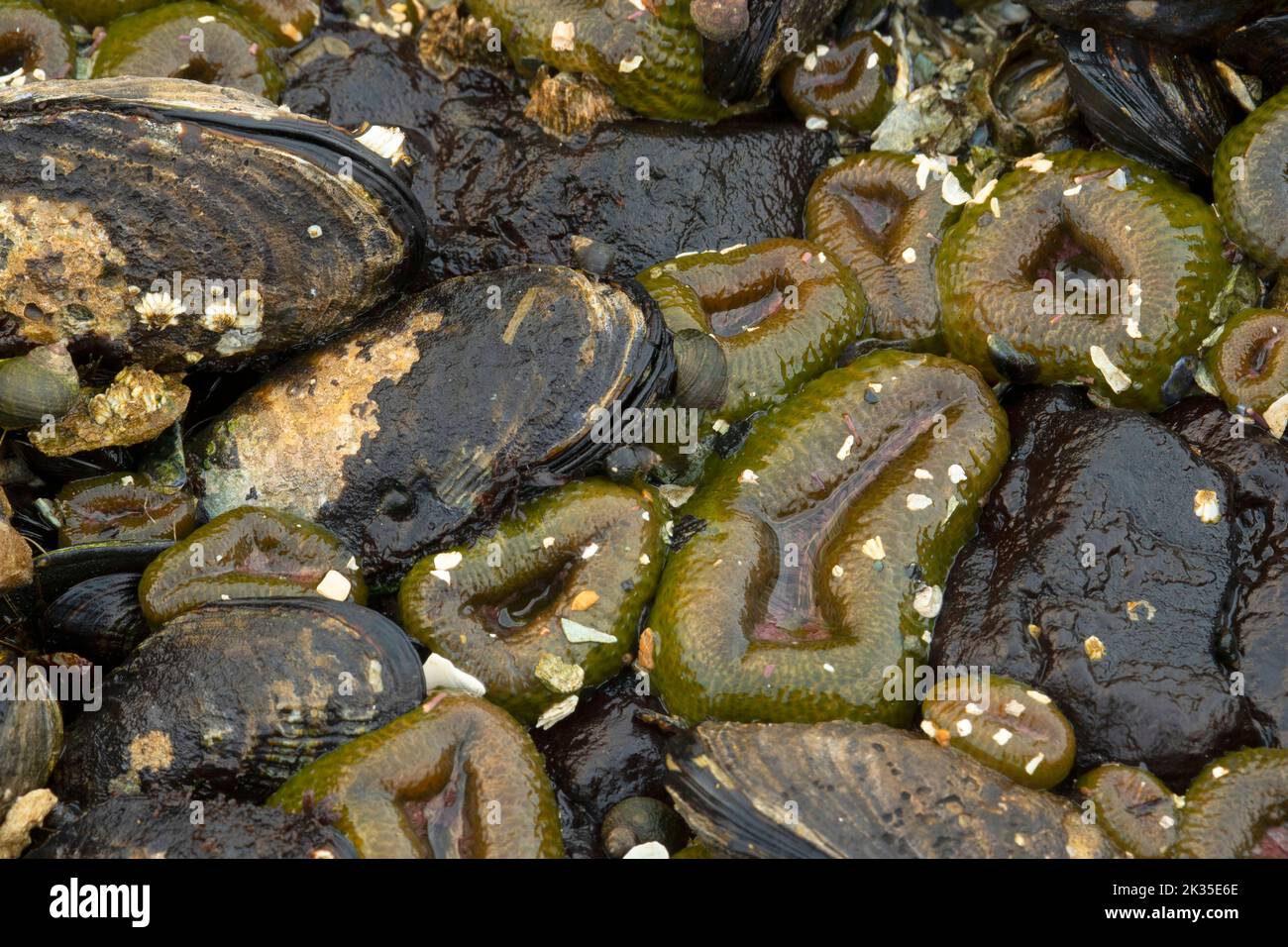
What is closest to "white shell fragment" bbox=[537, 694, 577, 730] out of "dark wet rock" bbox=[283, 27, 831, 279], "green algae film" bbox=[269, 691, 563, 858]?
"green algae film" bbox=[269, 691, 563, 858]

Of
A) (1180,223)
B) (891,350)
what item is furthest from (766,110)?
(1180,223)

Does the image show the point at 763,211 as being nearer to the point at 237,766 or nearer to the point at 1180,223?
the point at 1180,223

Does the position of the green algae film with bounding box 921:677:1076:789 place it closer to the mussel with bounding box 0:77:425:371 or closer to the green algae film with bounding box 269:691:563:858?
the green algae film with bounding box 269:691:563:858

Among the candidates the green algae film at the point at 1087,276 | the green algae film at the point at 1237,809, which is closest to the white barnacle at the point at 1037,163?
→ the green algae film at the point at 1087,276

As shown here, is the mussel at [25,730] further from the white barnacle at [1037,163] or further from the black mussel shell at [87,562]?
the white barnacle at [1037,163]

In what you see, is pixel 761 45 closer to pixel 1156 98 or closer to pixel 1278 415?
pixel 1156 98

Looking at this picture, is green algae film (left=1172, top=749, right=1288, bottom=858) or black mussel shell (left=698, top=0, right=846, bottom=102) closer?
green algae film (left=1172, top=749, right=1288, bottom=858)
